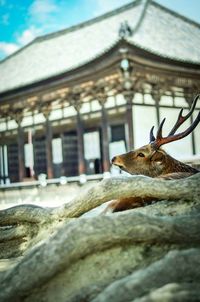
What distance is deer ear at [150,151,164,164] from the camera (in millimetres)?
4051

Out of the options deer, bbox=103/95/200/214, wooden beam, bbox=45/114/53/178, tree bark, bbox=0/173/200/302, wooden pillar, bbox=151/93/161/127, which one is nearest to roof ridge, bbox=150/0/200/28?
wooden pillar, bbox=151/93/161/127

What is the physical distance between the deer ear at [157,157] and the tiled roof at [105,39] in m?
13.7

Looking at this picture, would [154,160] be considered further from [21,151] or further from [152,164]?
[21,151]

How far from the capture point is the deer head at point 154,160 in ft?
13.2

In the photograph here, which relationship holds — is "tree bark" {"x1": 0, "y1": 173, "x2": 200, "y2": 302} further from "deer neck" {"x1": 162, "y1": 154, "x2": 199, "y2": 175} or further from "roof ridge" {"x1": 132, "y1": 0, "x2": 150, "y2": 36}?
"roof ridge" {"x1": 132, "y1": 0, "x2": 150, "y2": 36}

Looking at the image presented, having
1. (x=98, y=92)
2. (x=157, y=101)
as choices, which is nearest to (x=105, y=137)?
(x=98, y=92)

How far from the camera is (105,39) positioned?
19078 millimetres

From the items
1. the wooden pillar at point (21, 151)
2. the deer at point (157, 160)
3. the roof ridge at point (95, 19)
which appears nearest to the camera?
the deer at point (157, 160)

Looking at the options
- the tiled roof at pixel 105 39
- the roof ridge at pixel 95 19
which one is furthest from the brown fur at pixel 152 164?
the roof ridge at pixel 95 19

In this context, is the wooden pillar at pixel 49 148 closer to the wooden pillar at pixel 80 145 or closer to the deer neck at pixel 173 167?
the wooden pillar at pixel 80 145

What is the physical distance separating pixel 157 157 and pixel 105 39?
16.1 meters

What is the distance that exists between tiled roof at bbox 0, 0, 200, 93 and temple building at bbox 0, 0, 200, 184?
6cm

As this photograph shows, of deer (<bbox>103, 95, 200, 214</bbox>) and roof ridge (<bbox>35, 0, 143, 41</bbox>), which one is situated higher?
roof ridge (<bbox>35, 0, 143, 41</bbox>)

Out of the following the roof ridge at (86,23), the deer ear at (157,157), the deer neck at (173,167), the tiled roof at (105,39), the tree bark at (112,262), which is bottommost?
the tree bark at (112,262)
